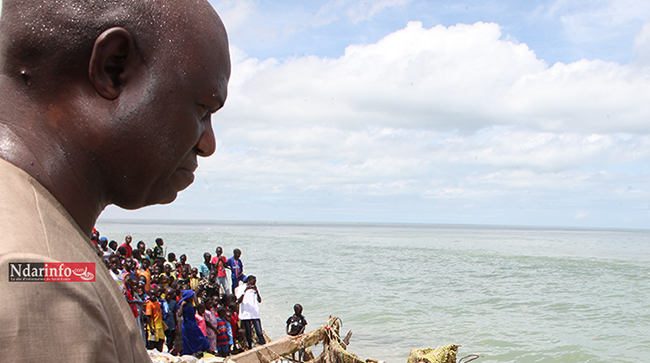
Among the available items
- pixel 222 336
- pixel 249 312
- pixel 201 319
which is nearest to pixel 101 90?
pixel 201 319

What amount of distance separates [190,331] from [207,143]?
374 inches

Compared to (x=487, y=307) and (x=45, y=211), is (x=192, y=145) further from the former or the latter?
(x=487, y=307)

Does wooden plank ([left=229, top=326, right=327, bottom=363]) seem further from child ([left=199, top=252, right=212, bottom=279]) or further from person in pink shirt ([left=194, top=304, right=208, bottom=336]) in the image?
child ([left=199, top=252, right=212, bottom=279])

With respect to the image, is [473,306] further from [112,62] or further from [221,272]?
[112,62]

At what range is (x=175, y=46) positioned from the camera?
0.84 meters

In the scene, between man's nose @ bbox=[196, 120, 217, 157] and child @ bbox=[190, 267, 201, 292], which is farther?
child @ bbox=[190, 267, 201, 292]

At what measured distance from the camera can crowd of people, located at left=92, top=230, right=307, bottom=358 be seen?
30.3 feet

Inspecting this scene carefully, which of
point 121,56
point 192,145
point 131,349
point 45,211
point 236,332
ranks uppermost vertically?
point 121,56

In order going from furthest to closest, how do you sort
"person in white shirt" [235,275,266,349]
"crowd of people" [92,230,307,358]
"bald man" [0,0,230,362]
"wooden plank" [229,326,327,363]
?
"person in white shirt" [235,275,266,349], "crowd of people" [92,230,307,358], "wooden plank" [229,326,327,363], "bald man" [0,0,230,362]

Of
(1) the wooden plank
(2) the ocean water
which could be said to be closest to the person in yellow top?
(1) the wooden plank

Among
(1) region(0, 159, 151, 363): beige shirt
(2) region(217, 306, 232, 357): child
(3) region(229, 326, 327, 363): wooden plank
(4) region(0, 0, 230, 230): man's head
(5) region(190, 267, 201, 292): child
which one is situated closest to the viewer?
(1) region(0, 159, 151, 363): beige shirt

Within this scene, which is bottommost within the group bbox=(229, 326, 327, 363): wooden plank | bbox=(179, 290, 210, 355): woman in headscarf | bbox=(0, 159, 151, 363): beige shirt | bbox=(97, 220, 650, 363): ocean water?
bbox=(97, 220, 650, 363): ocean water

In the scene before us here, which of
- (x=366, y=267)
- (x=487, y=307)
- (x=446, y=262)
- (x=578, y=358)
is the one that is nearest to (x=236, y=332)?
(x=578, y=358)

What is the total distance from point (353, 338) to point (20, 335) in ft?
62.8
